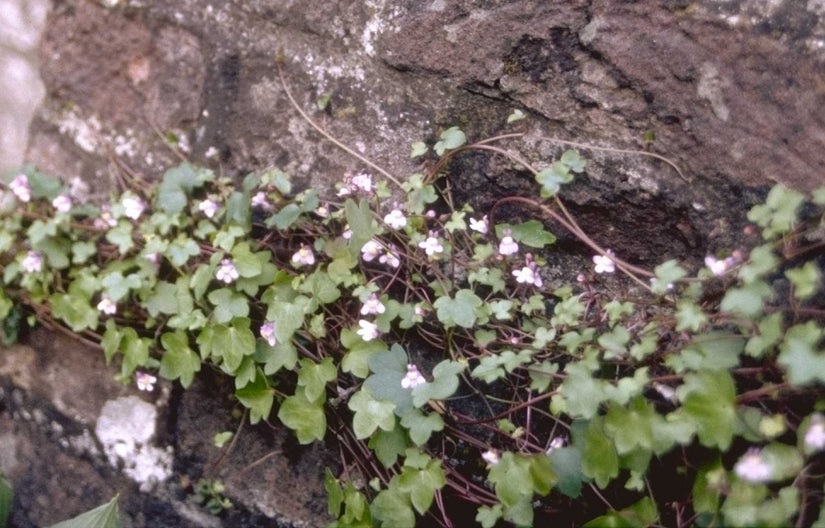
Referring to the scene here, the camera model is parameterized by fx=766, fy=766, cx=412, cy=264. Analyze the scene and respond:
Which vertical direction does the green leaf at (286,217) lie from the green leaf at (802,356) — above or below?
below

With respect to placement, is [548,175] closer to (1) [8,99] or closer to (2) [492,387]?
(2) [492,387]

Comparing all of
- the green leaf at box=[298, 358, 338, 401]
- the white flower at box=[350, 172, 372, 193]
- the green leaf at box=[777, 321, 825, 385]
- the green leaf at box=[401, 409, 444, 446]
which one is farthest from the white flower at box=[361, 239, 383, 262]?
the green leaf at box=[777, 321, 825, 385]

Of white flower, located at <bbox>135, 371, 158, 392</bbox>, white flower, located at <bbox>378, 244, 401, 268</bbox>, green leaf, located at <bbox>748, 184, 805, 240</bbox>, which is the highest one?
green leaf, located at <bbox>748, 184, 805, 240</bbox>

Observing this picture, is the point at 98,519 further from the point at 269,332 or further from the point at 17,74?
the point at 17,74

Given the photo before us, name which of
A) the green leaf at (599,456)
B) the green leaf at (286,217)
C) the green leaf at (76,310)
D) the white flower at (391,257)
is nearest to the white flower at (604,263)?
the green leaf at (599,456)

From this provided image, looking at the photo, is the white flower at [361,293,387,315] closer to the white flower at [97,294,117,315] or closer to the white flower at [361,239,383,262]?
the white flower at [361,239,383,262]

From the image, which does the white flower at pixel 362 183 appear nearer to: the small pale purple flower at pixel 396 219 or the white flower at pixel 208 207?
the small pale purple flower at pixel 396 219

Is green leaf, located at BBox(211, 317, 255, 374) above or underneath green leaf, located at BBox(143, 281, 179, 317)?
above

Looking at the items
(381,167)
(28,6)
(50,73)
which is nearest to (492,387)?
(381,167)
